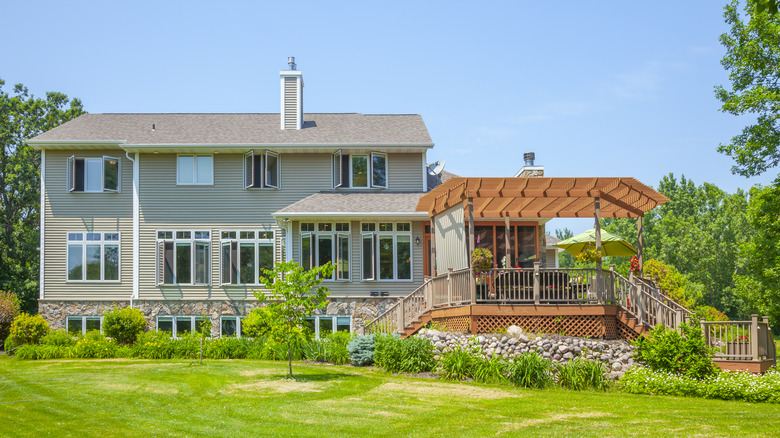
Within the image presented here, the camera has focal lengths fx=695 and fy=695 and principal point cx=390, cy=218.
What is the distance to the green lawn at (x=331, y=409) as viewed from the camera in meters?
9.77

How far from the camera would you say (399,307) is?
18.3 metres

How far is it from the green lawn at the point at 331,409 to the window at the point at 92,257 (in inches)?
324

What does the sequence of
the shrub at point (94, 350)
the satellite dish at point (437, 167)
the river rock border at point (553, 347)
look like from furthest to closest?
the satellite dish at point (437, 167) → the shrub at point (94, 350) → the river rock border at point (553, 347)

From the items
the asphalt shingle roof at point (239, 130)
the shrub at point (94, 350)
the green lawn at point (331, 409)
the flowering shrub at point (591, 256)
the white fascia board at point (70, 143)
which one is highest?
the asphalt shingle roof at point (239, 130)

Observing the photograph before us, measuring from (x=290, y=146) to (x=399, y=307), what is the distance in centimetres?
761

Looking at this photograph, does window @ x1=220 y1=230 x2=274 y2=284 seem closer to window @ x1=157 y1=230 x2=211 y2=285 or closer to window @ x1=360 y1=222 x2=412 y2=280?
window @ x1=157 y1=230 x2=211 y2=285

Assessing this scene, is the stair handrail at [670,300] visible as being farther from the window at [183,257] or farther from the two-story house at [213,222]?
the window at [183,257]

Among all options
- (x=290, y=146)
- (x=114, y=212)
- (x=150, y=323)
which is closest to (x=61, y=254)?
(x=114, y=212)

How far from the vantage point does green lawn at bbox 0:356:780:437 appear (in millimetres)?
9766

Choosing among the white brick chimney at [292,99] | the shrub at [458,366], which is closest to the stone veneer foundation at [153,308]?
the white brick chimney at [292,99]

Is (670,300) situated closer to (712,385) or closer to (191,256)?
(712,385)

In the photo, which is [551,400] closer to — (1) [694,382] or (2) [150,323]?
(1) [694,382]

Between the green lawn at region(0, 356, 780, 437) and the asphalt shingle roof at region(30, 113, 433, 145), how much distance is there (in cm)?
1024

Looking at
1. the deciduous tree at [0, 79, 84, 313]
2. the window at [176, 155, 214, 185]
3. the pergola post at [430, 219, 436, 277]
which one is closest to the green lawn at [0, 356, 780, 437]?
the pergola post at [430, 219, 436, 277]
